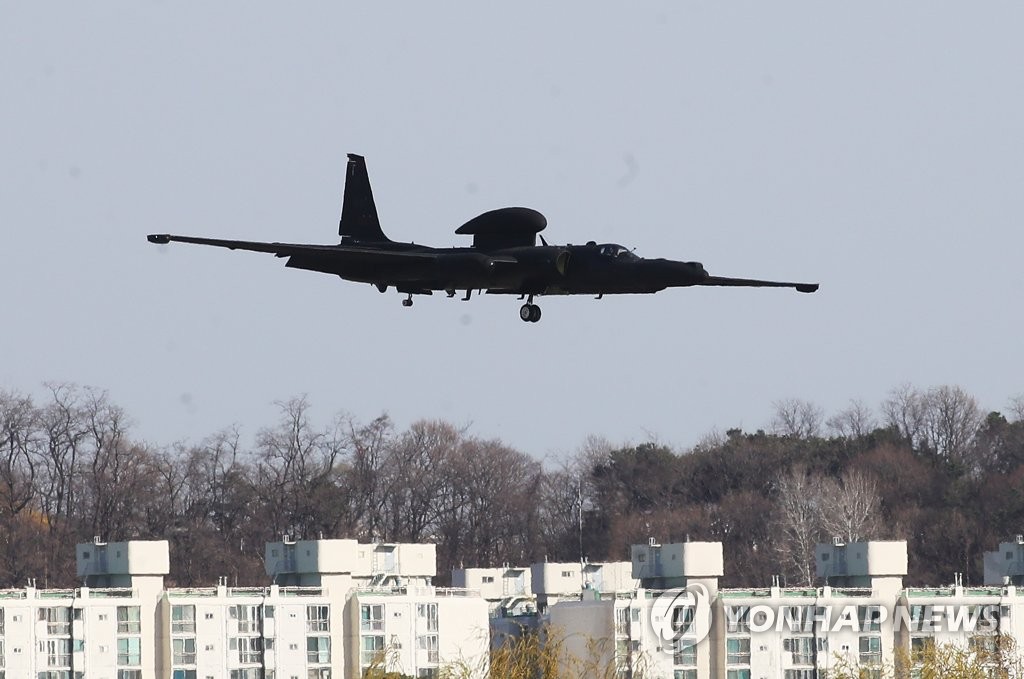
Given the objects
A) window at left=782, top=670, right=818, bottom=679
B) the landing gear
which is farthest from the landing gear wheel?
window at left=782, top=670, right=818, bottom=679

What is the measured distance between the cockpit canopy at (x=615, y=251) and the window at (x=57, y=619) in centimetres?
6787

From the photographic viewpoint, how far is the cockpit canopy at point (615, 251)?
6462cm

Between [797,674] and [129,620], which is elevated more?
[129,620]

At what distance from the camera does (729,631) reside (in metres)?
131

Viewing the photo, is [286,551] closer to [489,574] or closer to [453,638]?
[453,638]

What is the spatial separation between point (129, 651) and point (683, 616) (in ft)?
105

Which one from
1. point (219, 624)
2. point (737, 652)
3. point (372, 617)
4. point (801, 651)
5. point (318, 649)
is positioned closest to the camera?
point (219, 624)

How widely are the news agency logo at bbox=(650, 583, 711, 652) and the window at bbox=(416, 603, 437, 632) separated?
13.0m

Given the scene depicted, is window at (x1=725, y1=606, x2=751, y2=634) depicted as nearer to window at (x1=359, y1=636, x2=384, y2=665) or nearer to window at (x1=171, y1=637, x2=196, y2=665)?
window at (x1=359, y1=636, x2=384, y2=665)

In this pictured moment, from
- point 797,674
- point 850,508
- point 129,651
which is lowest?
point 797,674

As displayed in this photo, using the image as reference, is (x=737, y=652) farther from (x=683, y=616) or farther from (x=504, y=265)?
(x=504, y=265)

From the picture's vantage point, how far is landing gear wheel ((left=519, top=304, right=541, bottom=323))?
6475 centimetres

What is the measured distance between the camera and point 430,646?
13175cm

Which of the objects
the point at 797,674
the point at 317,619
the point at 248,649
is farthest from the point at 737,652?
the point at 248,649
